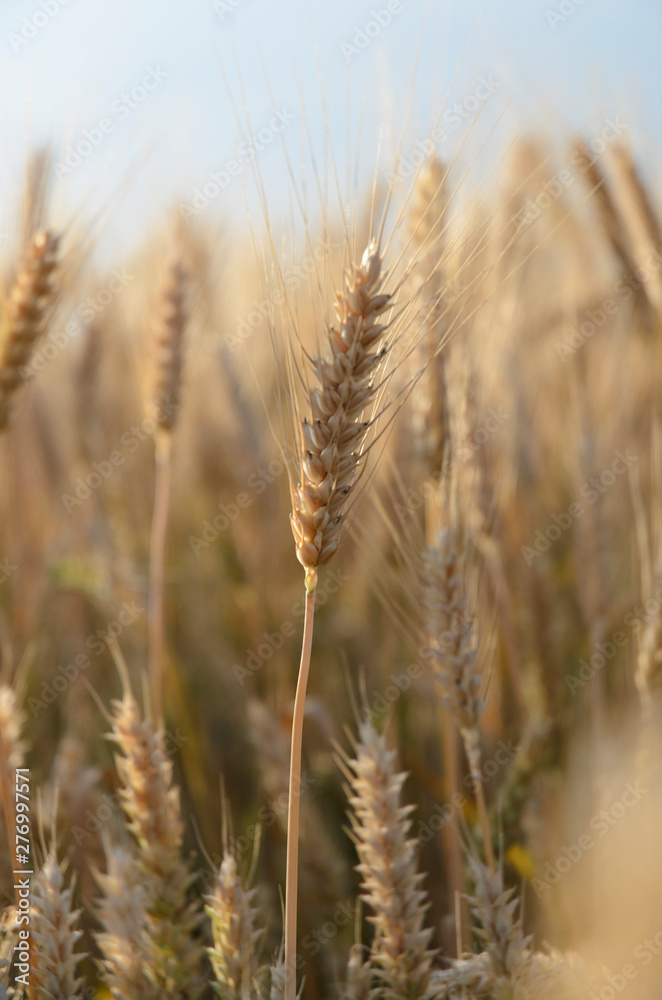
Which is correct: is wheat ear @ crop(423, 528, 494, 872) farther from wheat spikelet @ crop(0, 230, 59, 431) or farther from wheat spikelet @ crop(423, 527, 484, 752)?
wheat spikelet @ crop(0, 230, 59, 431)

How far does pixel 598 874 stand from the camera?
131 cm

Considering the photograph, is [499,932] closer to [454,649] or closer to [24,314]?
[454,649]

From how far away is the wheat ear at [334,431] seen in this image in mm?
948

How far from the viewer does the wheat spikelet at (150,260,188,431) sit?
6.40 ft

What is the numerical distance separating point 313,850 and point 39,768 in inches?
40.2

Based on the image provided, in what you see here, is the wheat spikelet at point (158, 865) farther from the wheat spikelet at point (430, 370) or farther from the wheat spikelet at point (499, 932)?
the wheat spikelet at point (430, 370)

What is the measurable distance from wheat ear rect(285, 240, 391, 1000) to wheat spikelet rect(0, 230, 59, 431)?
0.95 metres

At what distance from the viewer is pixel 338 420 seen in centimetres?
97

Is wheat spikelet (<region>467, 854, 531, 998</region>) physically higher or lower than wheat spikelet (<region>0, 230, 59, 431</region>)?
lower

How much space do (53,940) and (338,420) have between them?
35.0 inches

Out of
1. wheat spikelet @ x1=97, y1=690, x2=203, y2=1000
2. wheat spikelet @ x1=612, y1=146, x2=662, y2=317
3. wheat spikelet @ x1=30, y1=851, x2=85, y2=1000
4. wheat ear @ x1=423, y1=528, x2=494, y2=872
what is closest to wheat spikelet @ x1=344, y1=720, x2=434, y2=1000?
wheat ear @ x1=423, y1=528, x2=494, y2=872

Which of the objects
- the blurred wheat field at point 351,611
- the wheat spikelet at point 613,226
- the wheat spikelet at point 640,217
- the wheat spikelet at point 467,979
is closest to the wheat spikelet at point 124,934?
the blurred wheat field at point 351,611

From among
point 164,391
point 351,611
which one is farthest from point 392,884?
point 351,611

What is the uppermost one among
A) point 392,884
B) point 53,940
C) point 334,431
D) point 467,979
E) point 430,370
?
point 430,370
